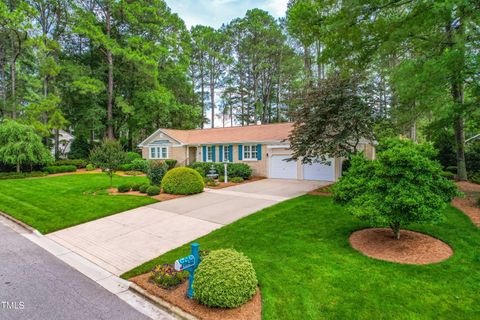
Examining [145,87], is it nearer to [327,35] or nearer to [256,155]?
[256,155]

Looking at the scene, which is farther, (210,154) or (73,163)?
(73,163)

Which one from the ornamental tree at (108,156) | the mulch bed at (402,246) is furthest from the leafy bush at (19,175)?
the mulch bed at (402,246)

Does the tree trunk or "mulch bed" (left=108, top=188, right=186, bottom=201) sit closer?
"mulch bed" (left=108, top=188, right=186, bottom=201)

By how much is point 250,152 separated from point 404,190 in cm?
1419

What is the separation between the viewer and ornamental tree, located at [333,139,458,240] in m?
5.16

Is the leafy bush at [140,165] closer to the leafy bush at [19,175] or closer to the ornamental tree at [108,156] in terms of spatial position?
the leafy bush at [19,175]

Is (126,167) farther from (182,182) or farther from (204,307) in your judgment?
(204,307)

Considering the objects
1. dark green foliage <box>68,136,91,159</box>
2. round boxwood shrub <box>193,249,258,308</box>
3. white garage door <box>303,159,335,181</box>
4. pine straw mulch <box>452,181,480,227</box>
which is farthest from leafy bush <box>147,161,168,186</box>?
dark green foliage <box>68,136,91,159</box>

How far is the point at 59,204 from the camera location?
35.7ft

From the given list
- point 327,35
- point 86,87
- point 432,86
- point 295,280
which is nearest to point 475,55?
point 432,86

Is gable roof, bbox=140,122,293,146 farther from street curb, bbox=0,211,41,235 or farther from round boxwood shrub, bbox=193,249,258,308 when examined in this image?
round boxwood shrub, bbox=193,249,258,308

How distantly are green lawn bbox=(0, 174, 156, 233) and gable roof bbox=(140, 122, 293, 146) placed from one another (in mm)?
9334

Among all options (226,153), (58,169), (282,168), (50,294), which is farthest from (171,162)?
(50,294)

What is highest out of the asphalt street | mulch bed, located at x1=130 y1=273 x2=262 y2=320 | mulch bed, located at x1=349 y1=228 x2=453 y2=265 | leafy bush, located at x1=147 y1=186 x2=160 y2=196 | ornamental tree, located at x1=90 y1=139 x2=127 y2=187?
ornamental tree, located at x1=90 y1=139 x2=127 y2=187
